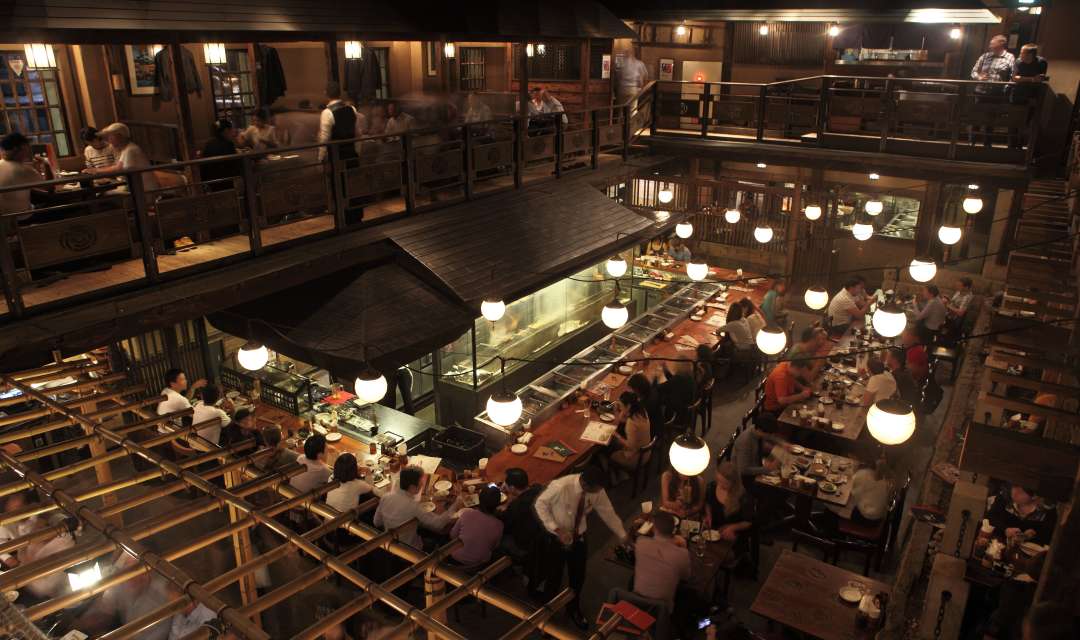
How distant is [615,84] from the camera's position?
18.0m

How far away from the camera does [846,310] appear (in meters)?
14.1

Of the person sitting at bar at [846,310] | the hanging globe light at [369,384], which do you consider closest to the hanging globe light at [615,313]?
the hanging globe light at [369,384]

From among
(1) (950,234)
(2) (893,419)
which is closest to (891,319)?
(2) (893,419)

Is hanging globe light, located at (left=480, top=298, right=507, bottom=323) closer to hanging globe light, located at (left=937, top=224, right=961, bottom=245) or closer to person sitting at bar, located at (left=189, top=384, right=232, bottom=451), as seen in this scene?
person sitting at bar, located at (left=189, top=384, right=232, bottom=451)

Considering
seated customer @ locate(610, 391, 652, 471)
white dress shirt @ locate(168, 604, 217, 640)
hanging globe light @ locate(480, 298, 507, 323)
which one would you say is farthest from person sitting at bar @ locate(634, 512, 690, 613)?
white dress shirt @ locate(168, 604, 217, 640)

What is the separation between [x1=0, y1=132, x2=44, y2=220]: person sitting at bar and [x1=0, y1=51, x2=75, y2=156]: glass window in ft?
14.5

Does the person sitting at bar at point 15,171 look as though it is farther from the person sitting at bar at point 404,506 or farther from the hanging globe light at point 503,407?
the hanging globe light at point 503,407

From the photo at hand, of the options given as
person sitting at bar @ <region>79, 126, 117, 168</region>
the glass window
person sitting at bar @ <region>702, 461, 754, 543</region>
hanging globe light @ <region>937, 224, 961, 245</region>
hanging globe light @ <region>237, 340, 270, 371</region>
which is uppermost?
the glass window

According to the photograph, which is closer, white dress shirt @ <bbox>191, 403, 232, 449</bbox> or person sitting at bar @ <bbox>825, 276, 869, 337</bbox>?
white dress shirt @ <bbox>191, 403, 232, 449</bbox>

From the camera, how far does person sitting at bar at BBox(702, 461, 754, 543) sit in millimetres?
8531

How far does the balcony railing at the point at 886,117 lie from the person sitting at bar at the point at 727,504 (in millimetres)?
8937

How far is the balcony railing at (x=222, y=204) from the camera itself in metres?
7.35

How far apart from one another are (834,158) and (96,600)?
14362 millimetres

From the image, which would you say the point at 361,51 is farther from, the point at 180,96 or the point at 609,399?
the point at 609,399
